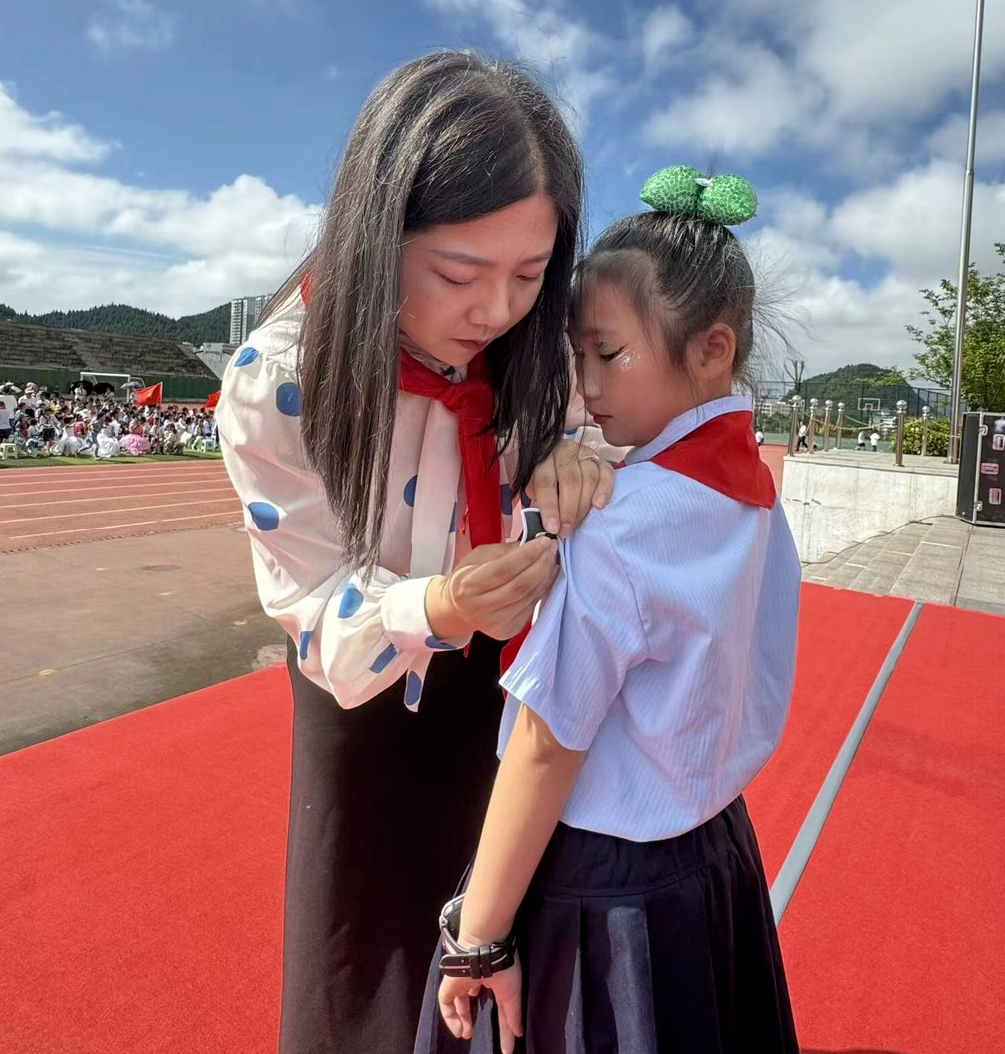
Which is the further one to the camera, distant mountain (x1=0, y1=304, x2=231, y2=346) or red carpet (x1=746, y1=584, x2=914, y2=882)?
distant mountain (x1=0, y1=304, x2=231, y2=346)

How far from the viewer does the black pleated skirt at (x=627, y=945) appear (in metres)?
0.86

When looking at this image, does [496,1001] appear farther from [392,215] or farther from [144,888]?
[144,888]

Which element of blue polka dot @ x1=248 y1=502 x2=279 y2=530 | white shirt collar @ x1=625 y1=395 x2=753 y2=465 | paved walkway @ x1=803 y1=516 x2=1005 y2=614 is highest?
white shirt collar @ x1=625 y1=395 x2=753 y2=465

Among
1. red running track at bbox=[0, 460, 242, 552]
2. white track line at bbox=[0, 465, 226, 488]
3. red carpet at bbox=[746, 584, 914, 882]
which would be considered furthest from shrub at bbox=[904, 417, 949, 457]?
white track line at bbox=[0, 465, 226, 488]

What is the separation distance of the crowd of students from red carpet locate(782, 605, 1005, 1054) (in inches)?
605

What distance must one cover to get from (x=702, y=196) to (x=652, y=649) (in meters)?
0.60

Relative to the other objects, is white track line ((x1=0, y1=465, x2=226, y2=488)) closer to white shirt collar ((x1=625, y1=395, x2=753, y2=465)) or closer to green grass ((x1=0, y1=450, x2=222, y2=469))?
green grass ((x1=0, y1=450, x2=222, y2=469))

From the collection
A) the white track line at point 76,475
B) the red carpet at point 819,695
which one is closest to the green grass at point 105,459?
the white track line at point 76,475

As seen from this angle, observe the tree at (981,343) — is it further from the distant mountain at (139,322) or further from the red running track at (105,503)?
the distant mountain at (139,322)

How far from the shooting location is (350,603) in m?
1.07

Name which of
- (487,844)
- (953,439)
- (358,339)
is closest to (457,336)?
(358,339)

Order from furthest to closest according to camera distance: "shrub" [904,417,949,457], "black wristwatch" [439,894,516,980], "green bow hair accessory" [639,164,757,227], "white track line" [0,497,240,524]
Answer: "shrub" [904,417,949,457], "white track line" [0,497,240,524], "green bow hair accessory" [639,164,757,227], "black wristwatch" [439,894,516,980]

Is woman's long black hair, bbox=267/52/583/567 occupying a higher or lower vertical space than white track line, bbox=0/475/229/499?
higher

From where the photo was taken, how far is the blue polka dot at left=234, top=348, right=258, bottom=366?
1066mm
